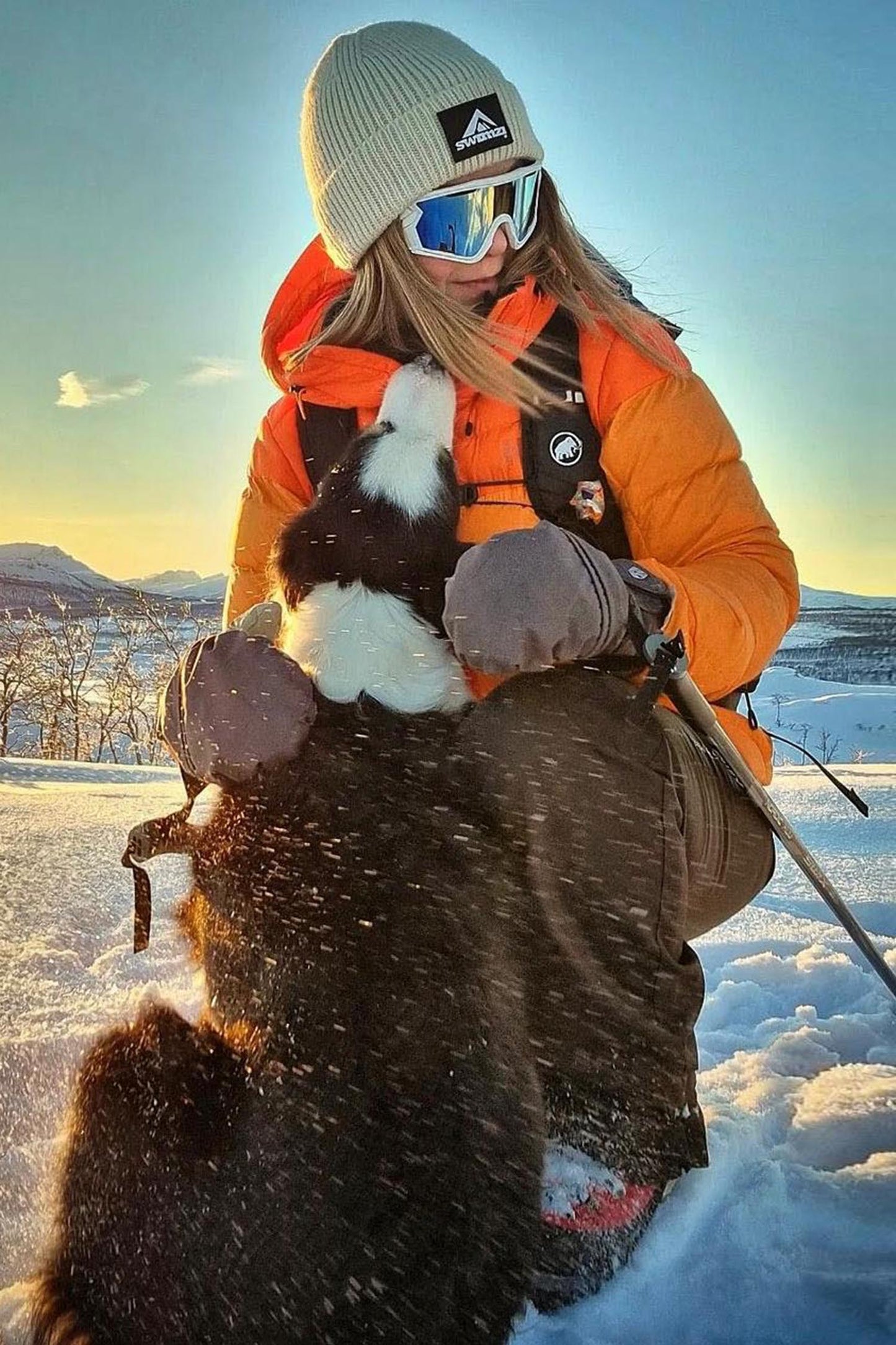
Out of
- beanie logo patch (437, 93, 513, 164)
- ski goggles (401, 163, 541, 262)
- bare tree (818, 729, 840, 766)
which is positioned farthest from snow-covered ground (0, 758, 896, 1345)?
bare tree (818, 729, 840, 766)

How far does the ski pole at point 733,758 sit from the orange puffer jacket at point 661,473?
0.07 m

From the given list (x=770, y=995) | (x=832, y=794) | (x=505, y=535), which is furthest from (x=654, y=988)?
(x=832, y=794)

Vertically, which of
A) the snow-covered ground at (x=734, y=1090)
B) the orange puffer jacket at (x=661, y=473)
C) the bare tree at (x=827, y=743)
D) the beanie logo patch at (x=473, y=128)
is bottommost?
the bare tree at (x=827, y=743)

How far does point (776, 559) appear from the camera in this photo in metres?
1.26

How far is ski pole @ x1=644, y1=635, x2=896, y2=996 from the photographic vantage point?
107cm

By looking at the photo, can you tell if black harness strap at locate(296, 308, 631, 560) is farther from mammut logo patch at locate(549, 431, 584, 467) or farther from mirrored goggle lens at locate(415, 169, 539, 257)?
mirrored goggle lens at locate(415, 169, 539, 257)

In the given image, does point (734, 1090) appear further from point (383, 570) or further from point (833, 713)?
point (833, 713)

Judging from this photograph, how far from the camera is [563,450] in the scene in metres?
1.31

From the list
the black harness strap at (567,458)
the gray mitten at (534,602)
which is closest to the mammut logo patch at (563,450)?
the black harness strap at (567,458)

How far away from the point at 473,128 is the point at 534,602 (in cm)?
71

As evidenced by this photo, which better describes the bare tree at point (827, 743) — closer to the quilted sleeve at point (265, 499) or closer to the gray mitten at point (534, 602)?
the quilted sleeve at point (265, 499)

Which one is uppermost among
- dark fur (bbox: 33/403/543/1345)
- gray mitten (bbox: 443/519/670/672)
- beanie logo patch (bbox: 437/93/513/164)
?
beanie logo patch (bbox: 437/93/513/164)

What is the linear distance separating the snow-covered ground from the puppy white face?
0.66 m

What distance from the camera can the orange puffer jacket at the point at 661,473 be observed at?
1222 mm
